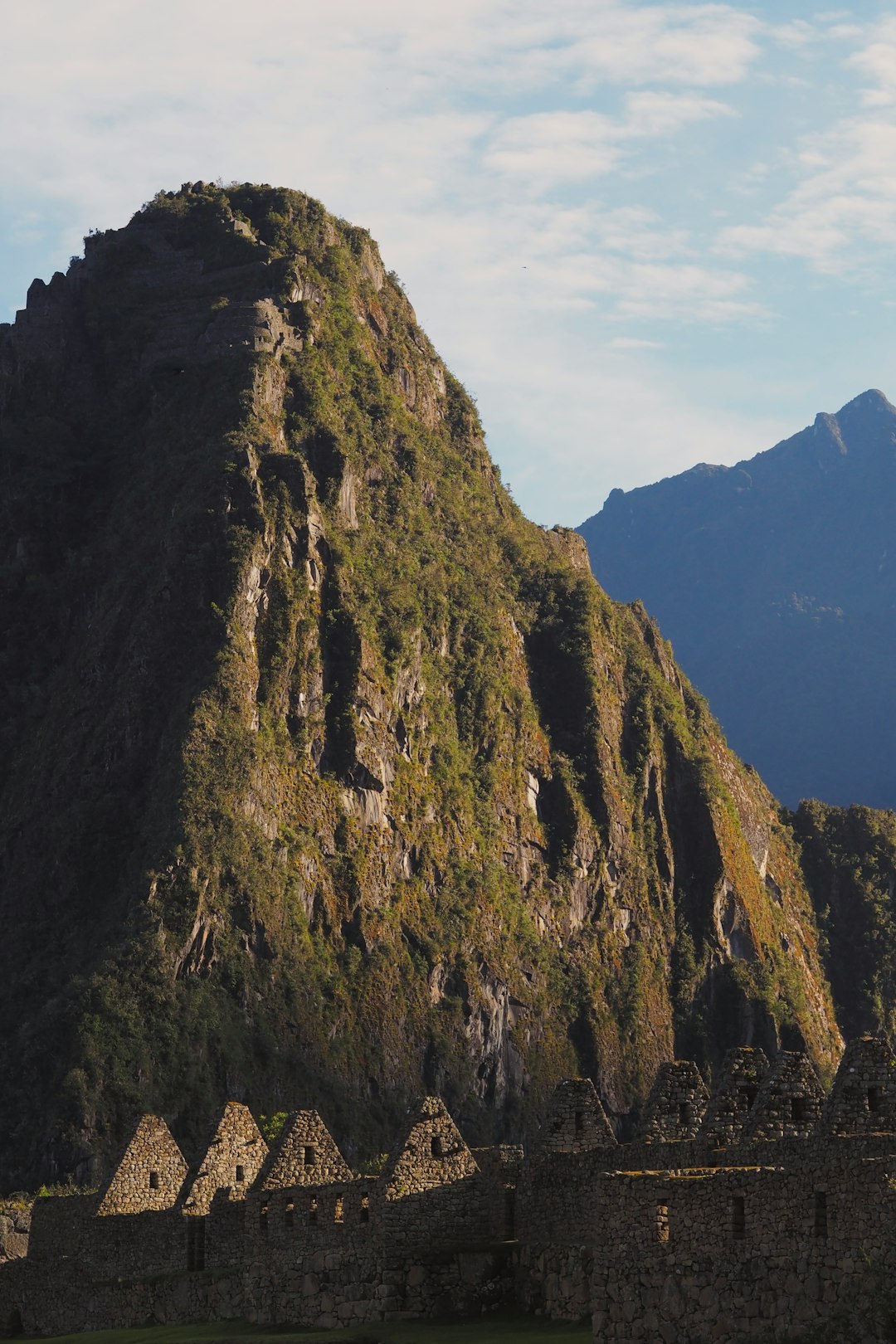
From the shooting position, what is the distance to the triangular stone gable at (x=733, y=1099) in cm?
2766

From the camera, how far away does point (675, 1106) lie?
31062 mm

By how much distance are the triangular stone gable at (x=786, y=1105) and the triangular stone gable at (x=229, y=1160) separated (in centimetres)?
1474

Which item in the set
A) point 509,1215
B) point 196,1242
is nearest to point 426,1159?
point 509,1215

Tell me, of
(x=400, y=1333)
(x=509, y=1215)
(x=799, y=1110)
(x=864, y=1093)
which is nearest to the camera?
(x=864, y=1093)

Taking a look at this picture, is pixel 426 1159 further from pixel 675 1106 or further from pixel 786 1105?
pixel 786 1105

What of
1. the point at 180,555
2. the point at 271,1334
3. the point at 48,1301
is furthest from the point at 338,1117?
the point at 271,1334

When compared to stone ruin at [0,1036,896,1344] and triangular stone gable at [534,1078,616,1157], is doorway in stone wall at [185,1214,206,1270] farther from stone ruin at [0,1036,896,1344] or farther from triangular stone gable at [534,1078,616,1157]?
triangular stone gable at [534,1078,616,1157]

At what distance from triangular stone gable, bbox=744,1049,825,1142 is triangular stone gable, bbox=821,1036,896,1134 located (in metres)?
1.25

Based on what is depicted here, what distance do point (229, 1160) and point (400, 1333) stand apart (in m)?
12.1

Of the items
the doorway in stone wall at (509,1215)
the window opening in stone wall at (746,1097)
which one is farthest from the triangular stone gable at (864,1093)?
the doorway in stone wall at (509,1215)

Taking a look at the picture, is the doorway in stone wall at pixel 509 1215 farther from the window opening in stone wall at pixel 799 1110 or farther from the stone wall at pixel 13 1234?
the stone wall at pixel 13 1234

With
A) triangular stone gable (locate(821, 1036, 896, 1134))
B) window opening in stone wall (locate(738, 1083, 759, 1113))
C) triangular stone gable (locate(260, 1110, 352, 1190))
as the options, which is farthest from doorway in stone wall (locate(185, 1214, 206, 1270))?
triangular stone gable (locate(821, 1036, 896, 1134))

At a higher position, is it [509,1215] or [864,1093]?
[864,1093]

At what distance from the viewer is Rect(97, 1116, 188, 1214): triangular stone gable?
43969mm
